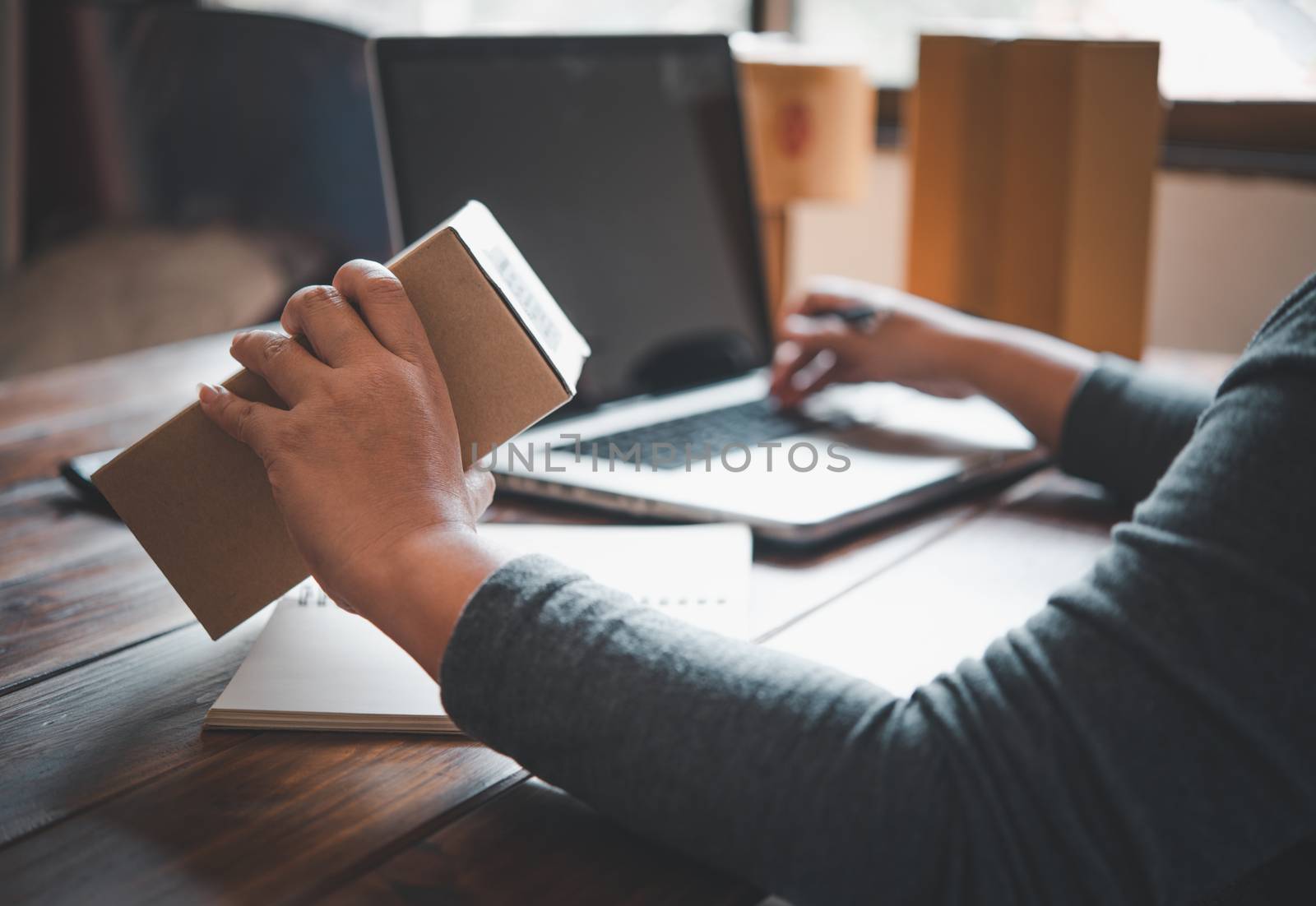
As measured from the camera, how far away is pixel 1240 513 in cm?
38

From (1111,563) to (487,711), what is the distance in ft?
0.80

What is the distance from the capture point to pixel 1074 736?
1.25 feet

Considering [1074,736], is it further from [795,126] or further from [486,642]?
[795,126]

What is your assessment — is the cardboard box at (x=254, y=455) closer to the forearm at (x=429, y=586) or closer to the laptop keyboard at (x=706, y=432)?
the forearm at (x=429, y=586)

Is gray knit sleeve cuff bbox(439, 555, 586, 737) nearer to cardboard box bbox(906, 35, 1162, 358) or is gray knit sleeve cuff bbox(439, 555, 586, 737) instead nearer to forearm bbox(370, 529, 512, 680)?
forearm bbox(370, 529, 512, 680)

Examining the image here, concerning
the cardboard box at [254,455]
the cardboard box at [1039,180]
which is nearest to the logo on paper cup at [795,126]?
the cardboard box at [1039,180]

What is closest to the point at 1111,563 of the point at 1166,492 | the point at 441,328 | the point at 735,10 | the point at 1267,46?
the point at 1166,492

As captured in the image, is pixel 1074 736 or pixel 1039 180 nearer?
pixel 1074 736

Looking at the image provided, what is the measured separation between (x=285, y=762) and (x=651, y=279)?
0.64 meters

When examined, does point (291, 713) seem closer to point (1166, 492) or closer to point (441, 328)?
point (441, 328)

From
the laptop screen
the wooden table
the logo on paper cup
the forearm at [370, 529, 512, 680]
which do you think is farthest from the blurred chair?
the forearm at [370, 529, 512, 680]

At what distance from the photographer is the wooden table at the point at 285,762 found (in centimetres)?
39

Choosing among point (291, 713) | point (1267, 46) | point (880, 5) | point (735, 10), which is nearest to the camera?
point (291, 713)

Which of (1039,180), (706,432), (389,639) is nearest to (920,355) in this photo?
(706,432)
